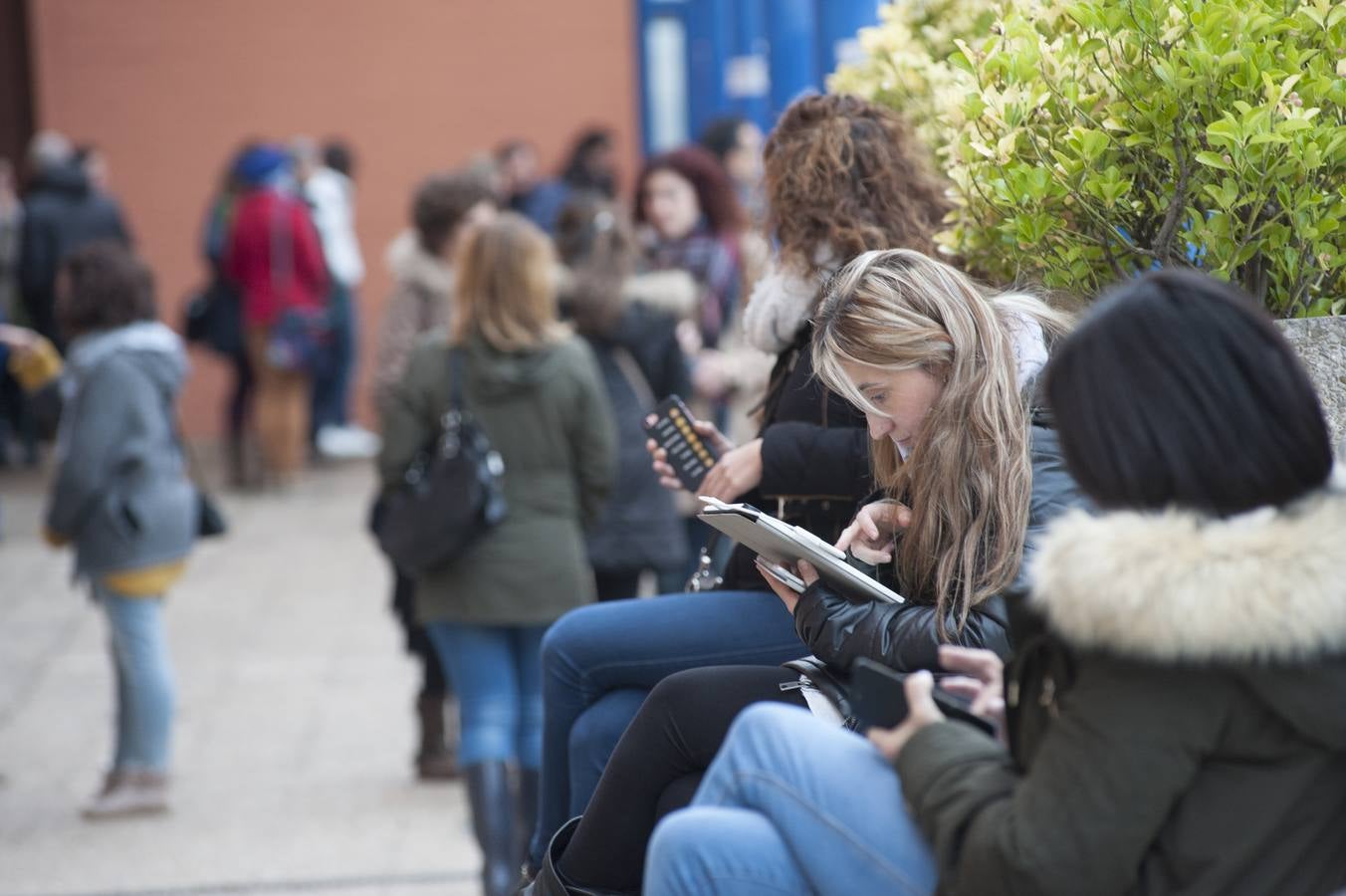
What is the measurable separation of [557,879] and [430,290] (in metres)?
3.42

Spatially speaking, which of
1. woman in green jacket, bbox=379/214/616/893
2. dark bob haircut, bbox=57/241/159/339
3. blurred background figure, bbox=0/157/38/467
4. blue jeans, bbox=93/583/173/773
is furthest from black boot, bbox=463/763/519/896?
blurred background figure, bbox=0/157/38/467

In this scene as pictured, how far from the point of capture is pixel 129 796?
5637 millimetres

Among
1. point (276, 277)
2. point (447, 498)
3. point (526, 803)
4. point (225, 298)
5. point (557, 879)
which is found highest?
point (447, 498)

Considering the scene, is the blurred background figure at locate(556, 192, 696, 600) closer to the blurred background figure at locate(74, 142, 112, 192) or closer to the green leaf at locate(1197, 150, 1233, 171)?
the green leaf at locate(1197, 150, 1233, 171)

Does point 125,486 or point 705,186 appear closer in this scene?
point 125,486

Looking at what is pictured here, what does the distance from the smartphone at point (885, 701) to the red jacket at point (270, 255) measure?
801 cm

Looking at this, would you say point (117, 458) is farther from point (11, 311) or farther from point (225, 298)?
point (11, 311)

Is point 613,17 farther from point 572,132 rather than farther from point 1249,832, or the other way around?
point 1249,832

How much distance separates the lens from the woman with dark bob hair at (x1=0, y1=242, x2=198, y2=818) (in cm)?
537

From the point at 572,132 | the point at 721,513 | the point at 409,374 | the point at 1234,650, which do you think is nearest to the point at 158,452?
the point at 409,374

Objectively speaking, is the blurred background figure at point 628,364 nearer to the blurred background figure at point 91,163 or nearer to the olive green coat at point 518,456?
the olive green coat at point 518,456

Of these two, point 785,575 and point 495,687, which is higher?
point 785,575

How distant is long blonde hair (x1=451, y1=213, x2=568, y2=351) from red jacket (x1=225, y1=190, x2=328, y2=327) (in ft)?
16.9

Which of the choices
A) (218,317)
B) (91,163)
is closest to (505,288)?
(218,317)
